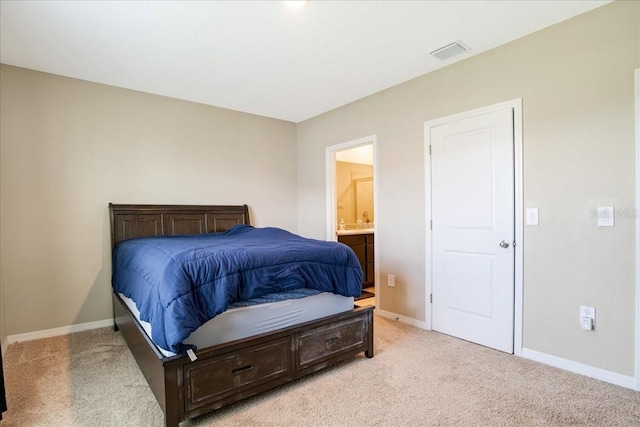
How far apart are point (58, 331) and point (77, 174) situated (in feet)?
4.97

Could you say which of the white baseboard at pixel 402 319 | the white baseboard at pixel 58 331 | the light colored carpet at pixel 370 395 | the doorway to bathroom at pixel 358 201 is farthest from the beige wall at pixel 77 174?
the white baseboard at pixel 402 319

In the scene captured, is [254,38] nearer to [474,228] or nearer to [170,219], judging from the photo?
[170,219]

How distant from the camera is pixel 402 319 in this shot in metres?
3.46

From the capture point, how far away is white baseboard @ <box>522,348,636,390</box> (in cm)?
211

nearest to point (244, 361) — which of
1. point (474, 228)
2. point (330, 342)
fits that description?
point (330, 342)

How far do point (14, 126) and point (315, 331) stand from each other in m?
3.22

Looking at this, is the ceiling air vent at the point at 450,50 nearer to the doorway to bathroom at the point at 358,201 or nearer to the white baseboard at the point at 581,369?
the doorway to bathroom at the point at 358,201

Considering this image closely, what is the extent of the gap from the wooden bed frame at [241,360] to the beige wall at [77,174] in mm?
709

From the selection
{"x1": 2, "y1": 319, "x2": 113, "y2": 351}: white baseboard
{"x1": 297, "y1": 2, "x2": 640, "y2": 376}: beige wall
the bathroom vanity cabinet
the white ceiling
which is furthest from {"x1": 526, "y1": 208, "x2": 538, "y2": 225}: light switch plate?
{"x1": 2, "y1": 319, "x2": 113, "y2": 351}: white baseboard

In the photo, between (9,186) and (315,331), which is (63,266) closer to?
(9,186)

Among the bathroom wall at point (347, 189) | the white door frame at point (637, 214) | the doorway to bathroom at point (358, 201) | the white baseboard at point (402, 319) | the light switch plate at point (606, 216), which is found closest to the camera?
the white door frame at point (637, 214)

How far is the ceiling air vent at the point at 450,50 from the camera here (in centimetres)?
264

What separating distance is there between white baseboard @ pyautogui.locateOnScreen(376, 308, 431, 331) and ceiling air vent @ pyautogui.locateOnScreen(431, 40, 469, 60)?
2448mm

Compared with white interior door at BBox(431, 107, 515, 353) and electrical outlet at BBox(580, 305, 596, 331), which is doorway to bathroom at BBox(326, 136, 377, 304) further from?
electrical outlet at BBox(580, 305, 596, 331)
